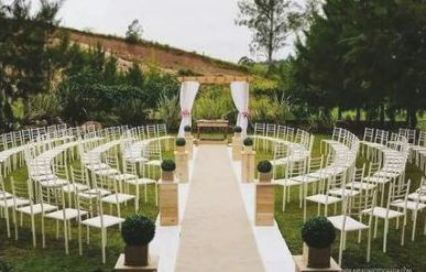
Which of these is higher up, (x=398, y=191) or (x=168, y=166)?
(x=168, y=166)

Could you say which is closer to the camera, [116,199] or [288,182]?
[116,199]

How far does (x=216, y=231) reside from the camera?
340 inches

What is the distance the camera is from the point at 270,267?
7.07 m

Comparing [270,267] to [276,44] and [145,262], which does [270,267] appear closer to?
[145,262]

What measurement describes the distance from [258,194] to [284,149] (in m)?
8.04

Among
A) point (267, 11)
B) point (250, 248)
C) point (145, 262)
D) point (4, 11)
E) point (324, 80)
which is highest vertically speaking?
point (267, 11)

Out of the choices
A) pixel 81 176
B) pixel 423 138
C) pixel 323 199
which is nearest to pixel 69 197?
pixel 81 176

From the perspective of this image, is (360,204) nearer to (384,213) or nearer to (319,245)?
(384,213)

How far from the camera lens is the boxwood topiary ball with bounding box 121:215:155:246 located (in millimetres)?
5254

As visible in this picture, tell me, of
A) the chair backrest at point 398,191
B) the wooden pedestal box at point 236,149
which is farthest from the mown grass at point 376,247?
the wooden pedestal box at point 236,149

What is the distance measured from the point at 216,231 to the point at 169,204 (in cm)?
87

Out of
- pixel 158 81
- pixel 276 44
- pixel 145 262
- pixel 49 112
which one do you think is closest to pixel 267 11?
pixel 276 44

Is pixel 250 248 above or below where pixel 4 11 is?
below

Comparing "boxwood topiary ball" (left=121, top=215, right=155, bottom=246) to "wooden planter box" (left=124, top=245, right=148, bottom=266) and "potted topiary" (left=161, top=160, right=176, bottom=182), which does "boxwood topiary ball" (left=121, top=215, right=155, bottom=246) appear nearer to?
"wooden planter box" (left=124, top=245, right=148, bottom=266)
